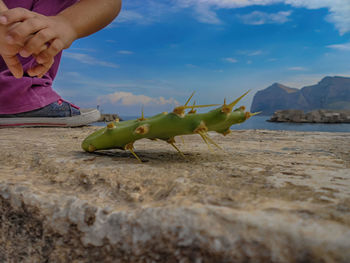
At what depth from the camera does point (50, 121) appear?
2.60 m

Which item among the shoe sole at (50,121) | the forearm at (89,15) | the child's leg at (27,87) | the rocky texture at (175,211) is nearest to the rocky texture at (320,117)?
the shoe sole at (50,121)

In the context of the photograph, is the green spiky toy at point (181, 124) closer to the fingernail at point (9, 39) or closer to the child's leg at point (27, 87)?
the fingernail at point (9, 39)

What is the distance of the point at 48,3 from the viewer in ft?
8.16

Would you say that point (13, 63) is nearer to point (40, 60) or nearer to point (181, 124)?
point (40, 60)

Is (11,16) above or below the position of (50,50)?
above

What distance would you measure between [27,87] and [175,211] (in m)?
2.52

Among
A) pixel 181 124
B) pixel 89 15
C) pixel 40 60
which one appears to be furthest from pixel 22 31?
pixel 181 124

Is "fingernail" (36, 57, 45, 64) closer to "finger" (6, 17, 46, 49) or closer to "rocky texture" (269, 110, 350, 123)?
"finger" (6, 17, 46, 49)

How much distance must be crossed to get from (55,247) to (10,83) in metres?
2.42

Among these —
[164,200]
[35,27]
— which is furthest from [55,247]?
[35,27]

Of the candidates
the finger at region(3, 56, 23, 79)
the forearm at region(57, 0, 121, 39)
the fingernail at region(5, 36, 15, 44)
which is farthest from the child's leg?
the fingernail at region(5, 36, 15, 44)

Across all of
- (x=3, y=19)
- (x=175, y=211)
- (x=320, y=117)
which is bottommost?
(x=175, y=211)

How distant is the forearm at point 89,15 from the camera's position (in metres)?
1.43

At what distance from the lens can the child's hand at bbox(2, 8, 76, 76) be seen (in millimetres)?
1082
